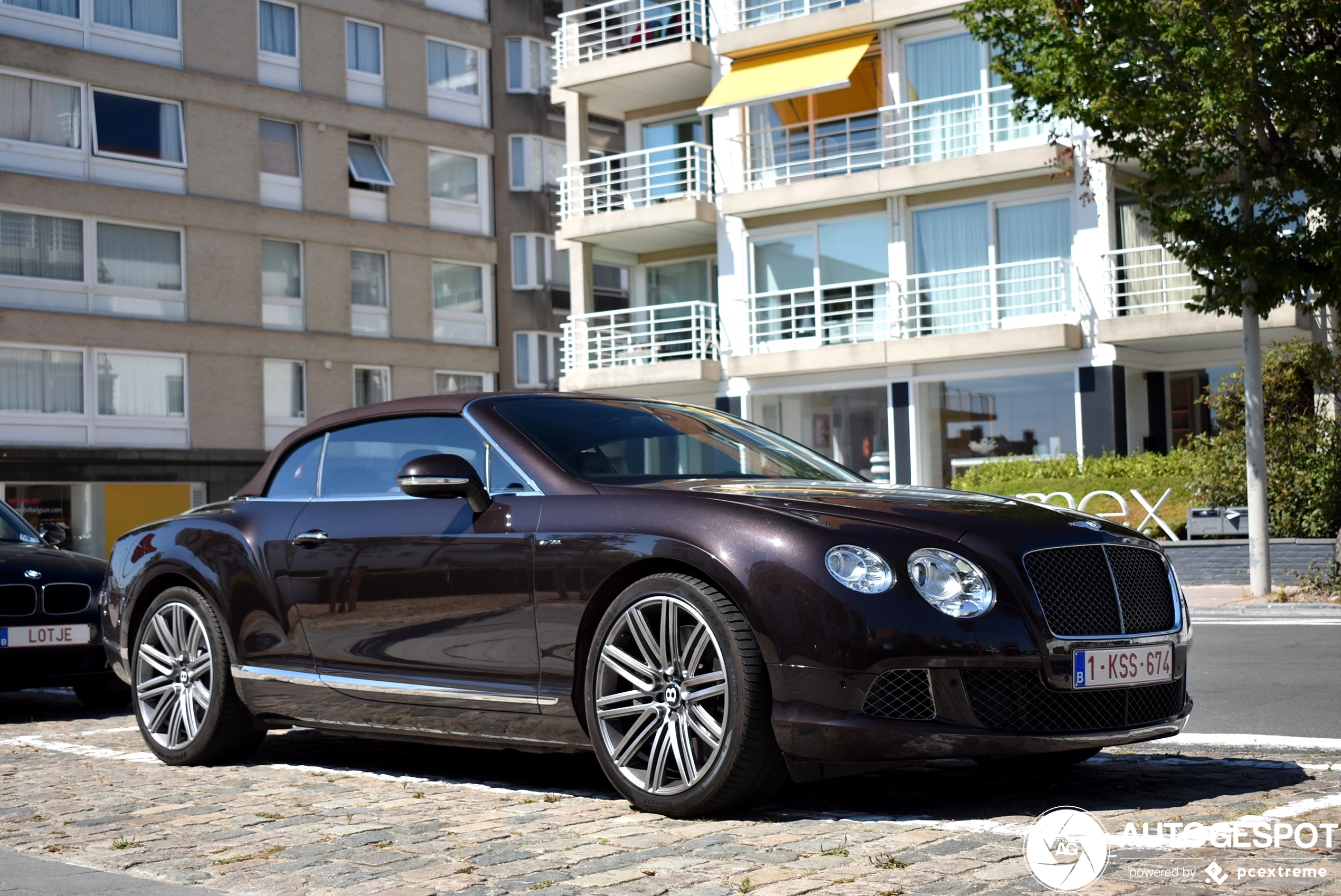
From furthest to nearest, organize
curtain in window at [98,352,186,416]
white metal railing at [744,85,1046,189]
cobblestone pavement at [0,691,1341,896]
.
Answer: curtain in window at [98,352,186,416], white metal railing at [744,85,1046,189], cobblestone pavement at [0,691,1341,896]

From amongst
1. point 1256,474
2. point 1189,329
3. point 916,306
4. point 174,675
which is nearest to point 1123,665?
point 174,675

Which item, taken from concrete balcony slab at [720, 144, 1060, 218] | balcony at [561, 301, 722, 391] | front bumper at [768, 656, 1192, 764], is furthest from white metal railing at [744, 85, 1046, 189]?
front bumper at [768, 656, 1192, 764]

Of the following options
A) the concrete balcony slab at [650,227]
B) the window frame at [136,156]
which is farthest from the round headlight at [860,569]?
the window frame at [136,156]

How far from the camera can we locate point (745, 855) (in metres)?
4.48

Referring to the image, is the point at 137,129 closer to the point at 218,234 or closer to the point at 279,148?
the point at 218,234

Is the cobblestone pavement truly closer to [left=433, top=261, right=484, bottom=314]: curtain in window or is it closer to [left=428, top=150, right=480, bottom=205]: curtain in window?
[left=433, top=261, right=484, bottom=314]: curtain in window

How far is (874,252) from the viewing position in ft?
97.6

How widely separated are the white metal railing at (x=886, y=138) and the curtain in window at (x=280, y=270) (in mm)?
15029

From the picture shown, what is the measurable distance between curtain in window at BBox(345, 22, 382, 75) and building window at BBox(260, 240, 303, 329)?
570 cm

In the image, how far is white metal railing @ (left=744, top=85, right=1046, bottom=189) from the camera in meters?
28.1

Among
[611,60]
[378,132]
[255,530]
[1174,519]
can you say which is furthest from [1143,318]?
[378,132]

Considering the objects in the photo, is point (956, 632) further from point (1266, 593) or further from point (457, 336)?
point (457, 336)

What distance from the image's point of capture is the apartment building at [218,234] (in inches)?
1419

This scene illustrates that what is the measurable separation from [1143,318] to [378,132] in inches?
955
